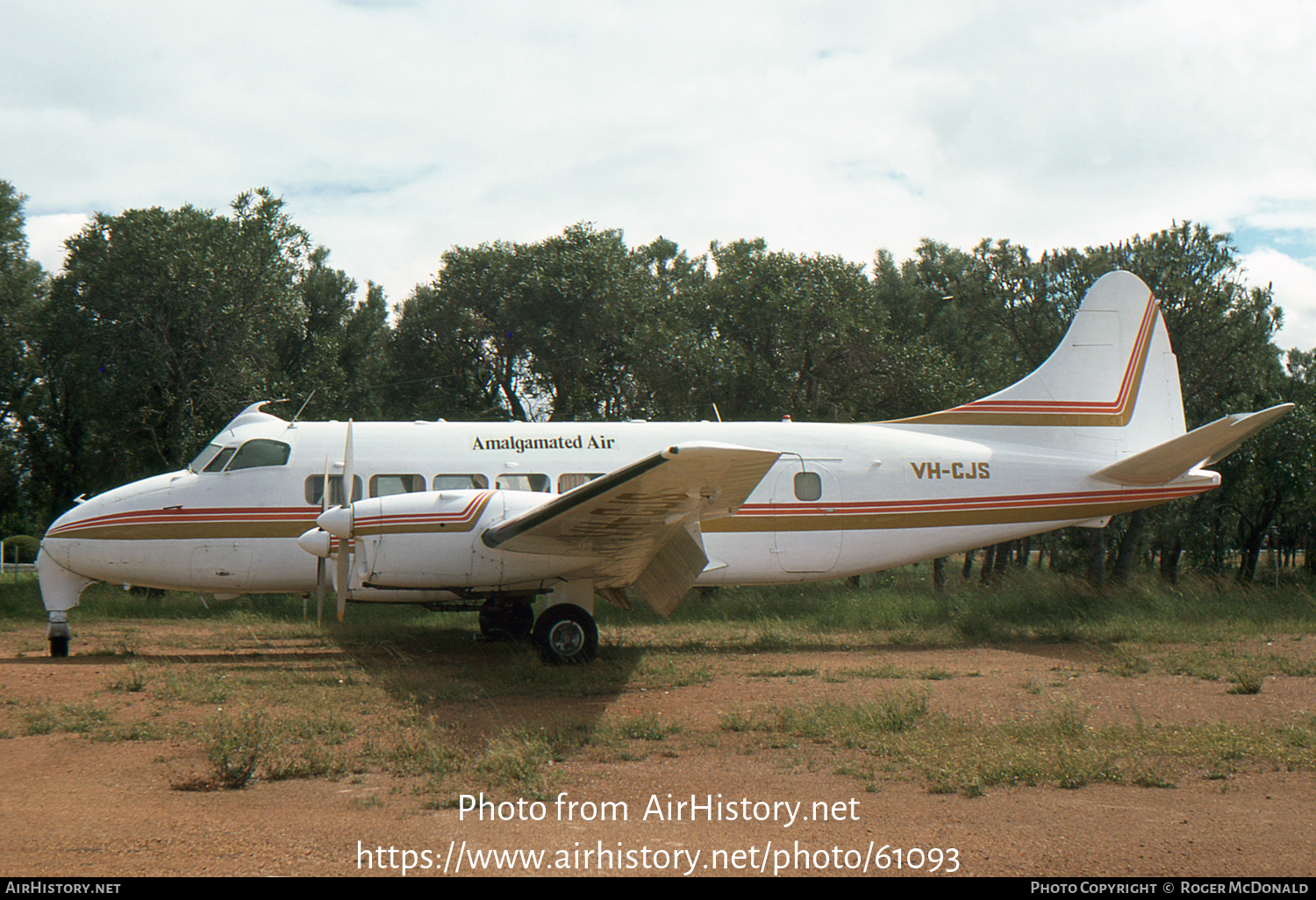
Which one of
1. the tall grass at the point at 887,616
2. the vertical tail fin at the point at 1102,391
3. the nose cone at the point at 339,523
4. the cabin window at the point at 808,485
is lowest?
the tall grass at the point at 887,616

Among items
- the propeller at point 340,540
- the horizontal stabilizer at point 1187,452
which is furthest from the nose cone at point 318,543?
the horizontal stabilizer at point 1187,452

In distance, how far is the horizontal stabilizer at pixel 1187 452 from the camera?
10070 millimetres

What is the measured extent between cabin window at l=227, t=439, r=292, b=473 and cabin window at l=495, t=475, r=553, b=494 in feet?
8.85

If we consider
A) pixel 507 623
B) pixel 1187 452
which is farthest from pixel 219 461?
pixel 1187 452

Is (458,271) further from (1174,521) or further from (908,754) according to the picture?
(908,754)

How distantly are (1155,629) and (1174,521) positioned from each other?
1100 centimetres

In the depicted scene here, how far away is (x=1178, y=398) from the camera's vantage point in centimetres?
1312

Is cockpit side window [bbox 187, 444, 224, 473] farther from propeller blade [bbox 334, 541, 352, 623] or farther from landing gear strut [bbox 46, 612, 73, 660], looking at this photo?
propeller blade [bbox 334, 541, 352, 623]

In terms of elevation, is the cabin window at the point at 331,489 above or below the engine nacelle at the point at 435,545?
above

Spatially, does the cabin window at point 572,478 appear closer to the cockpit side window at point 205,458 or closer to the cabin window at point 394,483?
the cabin window at point 394,483

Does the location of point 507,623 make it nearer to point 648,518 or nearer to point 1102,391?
point 648,518

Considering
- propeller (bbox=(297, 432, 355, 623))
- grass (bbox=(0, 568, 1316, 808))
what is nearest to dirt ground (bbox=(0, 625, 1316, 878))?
grass (bbox=(0, 568, 1316, 808))

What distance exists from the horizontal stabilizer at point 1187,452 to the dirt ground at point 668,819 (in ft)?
12.8

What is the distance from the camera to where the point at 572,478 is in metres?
11.3
